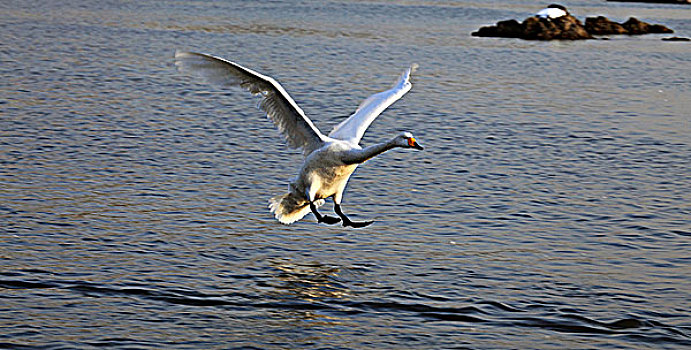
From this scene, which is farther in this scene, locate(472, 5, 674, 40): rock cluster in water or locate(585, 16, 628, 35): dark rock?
locate(585, 16, 628, 35): dark rock

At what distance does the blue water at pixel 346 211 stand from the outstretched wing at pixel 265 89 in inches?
44.1

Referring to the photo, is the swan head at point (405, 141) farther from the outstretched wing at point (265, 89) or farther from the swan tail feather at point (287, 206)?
the swan tail feather at point (287, 206)

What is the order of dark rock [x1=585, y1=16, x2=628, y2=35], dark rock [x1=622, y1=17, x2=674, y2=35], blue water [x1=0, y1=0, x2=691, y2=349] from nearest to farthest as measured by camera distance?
1. blue water [x1=0, y1=0, x2=691, y2=349]
2. dark rock [x1=585, y1=16, x2=628, y2=35]
3. dark rock [x1=622, y1=17, x2=674, y2=35]

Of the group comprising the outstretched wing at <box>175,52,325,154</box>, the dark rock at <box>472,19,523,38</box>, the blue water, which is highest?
the outstretched wing at <box>175,52,325,154</box>

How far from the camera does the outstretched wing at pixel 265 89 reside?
10.4 meters

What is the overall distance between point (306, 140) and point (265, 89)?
0.82 m

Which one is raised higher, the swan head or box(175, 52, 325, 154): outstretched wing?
box(175, 52, 325, 154): outstretched wing

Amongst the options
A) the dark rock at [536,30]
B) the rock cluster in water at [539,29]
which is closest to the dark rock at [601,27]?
the rock cluster in water at [539,29]

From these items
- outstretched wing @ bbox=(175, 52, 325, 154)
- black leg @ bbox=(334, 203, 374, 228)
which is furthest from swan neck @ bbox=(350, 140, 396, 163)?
black leg @ bbox=(334, 203, 374, 228)

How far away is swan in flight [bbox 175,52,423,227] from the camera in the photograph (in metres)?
10.5

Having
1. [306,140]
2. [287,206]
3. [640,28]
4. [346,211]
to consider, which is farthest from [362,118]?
[640,28]

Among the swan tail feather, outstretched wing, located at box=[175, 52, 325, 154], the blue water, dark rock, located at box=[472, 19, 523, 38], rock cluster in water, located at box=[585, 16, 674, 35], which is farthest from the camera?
rock cluster in water, located at box=[585, 16, 674, 35]

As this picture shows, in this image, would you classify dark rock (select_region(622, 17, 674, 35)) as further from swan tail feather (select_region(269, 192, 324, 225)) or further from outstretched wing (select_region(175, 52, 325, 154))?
Result: outstretched wing (select_region(175, 52, 325, 154))

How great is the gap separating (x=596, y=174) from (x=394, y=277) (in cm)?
622
